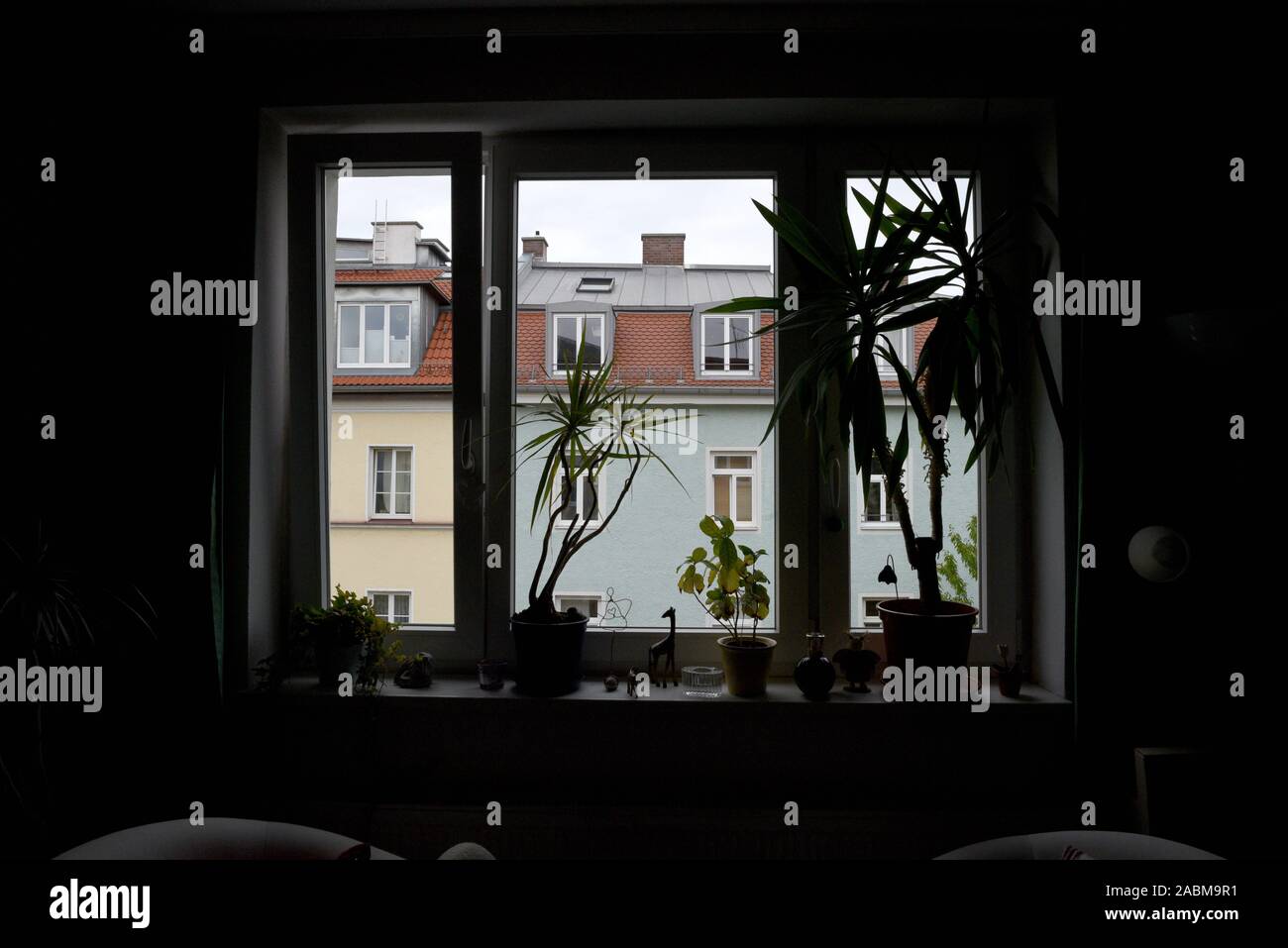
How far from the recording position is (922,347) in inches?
73.7

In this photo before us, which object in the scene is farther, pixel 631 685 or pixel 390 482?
pixel 390 482

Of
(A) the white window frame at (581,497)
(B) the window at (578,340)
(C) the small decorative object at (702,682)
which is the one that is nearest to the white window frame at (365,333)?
(B) the window at (578,340)

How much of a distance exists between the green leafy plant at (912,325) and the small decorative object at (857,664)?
0.67 feet

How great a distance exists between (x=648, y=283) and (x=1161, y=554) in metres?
1.53

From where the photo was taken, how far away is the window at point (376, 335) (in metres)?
2.19

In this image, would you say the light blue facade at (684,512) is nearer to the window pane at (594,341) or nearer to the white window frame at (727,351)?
the white window frame at (727,351)

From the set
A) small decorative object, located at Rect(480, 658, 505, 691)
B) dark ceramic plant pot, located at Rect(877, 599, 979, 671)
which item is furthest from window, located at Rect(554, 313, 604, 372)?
dark ceramic plant pot, located at Rect(877, 599, 979, 671)

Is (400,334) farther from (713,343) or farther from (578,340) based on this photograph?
(713,343)

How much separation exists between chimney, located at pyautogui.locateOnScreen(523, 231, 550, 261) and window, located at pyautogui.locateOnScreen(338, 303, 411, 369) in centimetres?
40

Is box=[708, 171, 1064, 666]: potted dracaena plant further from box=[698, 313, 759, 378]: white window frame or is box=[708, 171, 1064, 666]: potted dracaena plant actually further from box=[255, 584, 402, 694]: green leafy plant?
box=[255, 584, 402, 694]: green leafy plant

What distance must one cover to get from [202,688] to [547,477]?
1070 mm

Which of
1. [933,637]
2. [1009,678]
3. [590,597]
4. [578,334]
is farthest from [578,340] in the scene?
[1009,678]

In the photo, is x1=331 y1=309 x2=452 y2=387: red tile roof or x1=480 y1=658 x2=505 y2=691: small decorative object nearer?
x1=480 y1=658 x2=505 y2=691: small decorative object

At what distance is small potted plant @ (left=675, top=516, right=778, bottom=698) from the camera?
6.38 ft
